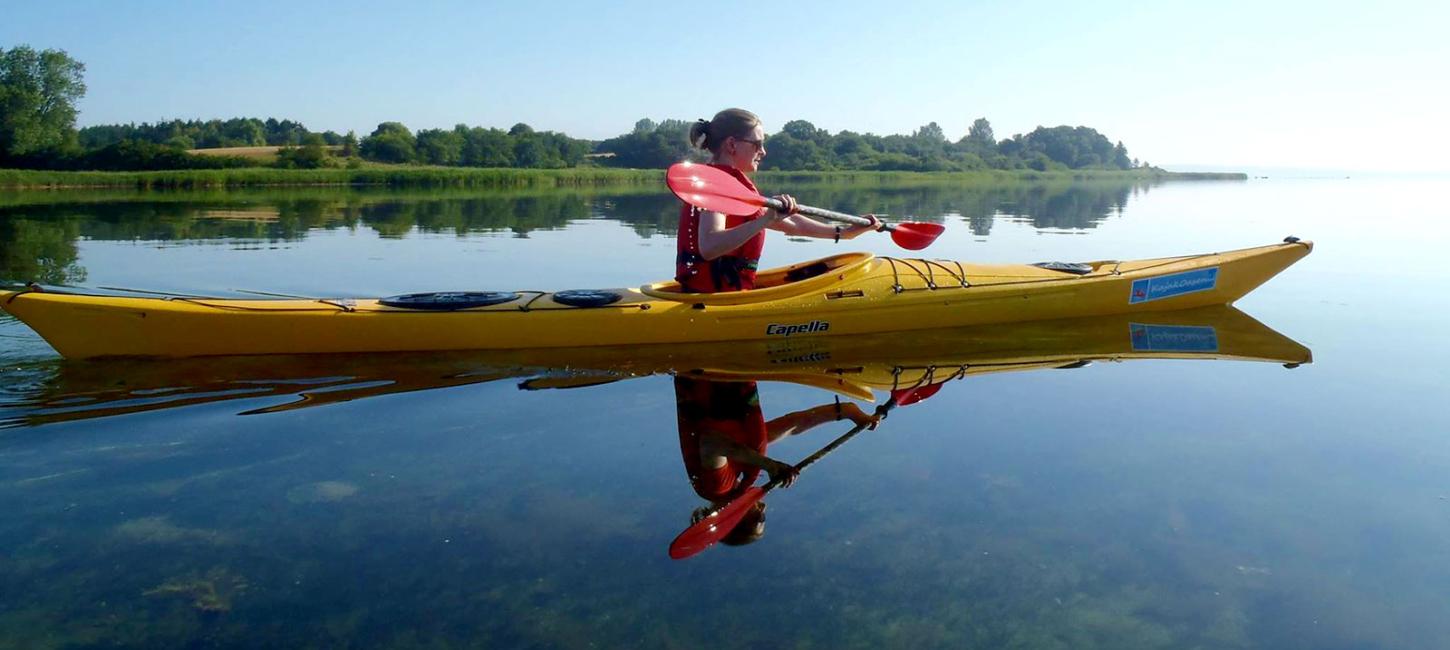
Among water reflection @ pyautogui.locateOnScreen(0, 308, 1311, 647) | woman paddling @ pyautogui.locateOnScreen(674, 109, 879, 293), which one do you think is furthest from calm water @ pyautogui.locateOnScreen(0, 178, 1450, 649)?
woman paddling @ pyautogui.locateOnScreen(674, 109, 879, 293)

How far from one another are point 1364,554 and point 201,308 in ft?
18.2

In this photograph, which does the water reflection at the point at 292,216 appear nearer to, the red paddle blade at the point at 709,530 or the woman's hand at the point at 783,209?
the woman's hand at the point at 783,209

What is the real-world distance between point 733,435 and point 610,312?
180 cm

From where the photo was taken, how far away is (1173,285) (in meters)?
7.27

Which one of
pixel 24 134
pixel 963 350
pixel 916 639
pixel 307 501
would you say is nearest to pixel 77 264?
pixel 307 501

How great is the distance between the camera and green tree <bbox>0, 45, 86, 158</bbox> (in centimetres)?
4097

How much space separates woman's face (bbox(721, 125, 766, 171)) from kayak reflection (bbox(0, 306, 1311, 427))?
118 cm

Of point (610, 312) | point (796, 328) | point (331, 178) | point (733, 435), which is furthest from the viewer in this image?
point (331, 178)

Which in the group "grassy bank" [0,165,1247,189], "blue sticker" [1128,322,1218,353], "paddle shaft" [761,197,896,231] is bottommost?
"blue sticker" [1128,322,1218,353]

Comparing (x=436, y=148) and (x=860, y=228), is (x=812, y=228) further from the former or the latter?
(x=436, y=148)

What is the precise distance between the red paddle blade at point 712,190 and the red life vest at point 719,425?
3.23 feet

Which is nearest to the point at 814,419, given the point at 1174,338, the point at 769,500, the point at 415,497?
the point at 769,500

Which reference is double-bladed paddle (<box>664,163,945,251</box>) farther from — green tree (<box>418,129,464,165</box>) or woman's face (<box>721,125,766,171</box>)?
green tree (<box>418,129,464,165</box>)

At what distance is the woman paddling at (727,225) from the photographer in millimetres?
5246
